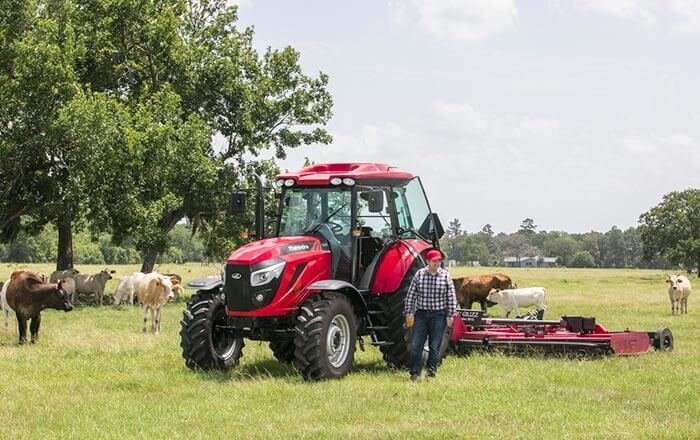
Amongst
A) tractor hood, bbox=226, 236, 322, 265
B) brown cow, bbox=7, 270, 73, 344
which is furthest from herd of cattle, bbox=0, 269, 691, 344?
tractor hood, bbox=226, 236, 322, 265

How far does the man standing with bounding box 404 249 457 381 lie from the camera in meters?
13.6

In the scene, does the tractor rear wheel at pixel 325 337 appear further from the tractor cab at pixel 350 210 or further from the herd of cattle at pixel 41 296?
the herd of cattle at pixel 41 296

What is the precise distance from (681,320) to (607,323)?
2351 mm

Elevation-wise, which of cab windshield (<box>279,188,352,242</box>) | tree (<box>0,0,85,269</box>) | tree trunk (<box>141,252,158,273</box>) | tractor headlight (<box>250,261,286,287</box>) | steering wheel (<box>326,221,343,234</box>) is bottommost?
tractor headlight (<box>250,261,286,287</box>)

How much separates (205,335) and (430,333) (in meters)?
3.31

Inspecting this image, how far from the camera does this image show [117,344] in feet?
60.7

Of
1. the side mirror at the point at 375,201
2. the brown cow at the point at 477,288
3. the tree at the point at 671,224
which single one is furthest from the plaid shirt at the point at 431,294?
the tree at the point at 671,224

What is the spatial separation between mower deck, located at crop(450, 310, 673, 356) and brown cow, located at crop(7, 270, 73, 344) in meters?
8.00

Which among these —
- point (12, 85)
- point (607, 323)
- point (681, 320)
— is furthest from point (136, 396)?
point (12, 85)

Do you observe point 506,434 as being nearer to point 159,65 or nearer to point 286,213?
point 286,213

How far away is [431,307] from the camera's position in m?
13.6

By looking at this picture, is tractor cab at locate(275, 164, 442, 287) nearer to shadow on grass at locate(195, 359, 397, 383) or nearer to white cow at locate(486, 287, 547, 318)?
shadow on grass at locate(195, 359, 397, 383)

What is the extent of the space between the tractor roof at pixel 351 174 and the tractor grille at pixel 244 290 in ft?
6.81

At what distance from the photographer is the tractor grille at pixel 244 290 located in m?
13.2
